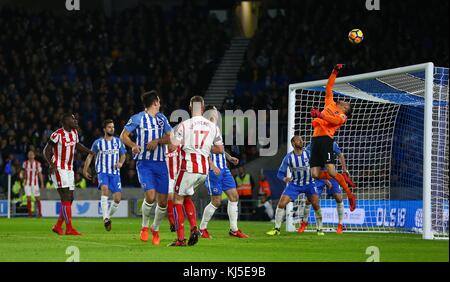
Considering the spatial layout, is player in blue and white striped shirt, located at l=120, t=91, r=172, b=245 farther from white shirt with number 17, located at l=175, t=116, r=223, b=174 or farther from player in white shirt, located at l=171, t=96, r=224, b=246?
white shirt with number 17, located at l=175, t=116, r=223, b=174

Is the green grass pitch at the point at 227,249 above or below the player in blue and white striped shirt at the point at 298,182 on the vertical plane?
below

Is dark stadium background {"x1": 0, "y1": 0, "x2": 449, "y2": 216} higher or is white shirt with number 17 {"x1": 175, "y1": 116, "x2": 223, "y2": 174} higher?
dark stadium background {"x1": 0, "y1": 0, "x2": 449, "y2": 216}

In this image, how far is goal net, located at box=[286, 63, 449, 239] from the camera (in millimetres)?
15438

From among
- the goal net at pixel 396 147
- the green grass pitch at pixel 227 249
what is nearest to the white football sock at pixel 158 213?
the green grass pitch at pixel 227 249

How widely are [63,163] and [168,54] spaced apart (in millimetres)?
18095

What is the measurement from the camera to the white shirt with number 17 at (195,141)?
486 inches

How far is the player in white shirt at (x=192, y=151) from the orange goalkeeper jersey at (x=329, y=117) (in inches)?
149

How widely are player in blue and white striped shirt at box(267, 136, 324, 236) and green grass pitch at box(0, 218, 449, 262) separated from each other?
0.85 m
